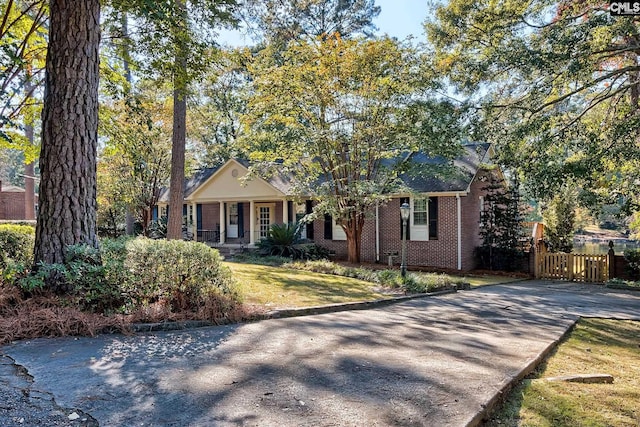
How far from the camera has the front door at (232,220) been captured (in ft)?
78.4

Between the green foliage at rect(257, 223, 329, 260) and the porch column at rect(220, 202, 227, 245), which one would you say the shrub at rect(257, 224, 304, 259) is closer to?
the green foliage at rect(257, 223, 329, 260)

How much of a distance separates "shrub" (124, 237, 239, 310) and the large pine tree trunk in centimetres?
85

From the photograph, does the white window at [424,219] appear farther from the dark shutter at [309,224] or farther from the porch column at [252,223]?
the porch column at [252,223]

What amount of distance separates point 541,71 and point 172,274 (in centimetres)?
980

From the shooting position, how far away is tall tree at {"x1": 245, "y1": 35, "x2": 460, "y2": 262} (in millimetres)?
13617

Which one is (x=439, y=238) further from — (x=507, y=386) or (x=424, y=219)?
(x=507, y=386)

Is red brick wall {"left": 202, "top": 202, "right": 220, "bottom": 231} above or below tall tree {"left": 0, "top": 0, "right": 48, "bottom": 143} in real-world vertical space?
below

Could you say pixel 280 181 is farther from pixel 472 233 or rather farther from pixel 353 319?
pixel 353 319

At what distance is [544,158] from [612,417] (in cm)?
994

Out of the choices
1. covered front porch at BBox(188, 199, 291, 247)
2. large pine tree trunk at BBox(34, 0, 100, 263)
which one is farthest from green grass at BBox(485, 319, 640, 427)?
covered front porch at BBox(188, 199, 291, 247)

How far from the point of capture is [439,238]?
17062mm

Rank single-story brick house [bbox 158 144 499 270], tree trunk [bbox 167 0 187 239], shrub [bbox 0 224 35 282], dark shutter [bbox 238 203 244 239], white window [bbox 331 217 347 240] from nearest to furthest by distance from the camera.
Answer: shrub [bbox 0 224 35 282]
tree trunk [bbox 167 0 187 239]
single-story brick house [bbox 158 144 499 270]
white window [bbox 331 217 347 240]
dark shutter [bbox 238 203 244 239]

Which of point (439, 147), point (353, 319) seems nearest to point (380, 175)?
point (439, 147)

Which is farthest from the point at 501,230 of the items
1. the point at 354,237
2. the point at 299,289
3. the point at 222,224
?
the point at 222,224
